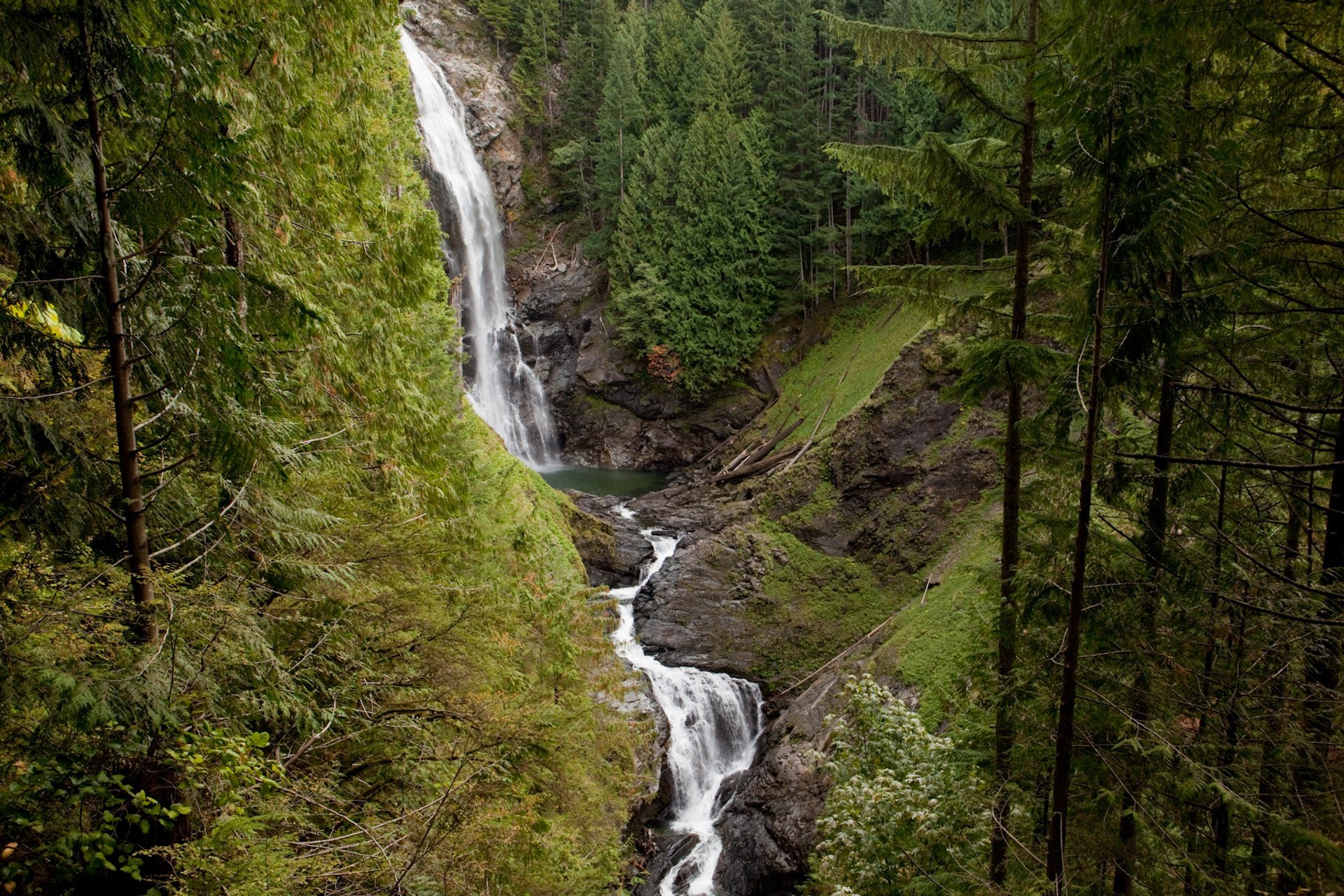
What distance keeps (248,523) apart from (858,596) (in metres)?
17.2

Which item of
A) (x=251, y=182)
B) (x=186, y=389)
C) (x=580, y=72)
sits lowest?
(x=186, y=389)

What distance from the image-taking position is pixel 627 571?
72.2 ft

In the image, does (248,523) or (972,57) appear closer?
(248,523)

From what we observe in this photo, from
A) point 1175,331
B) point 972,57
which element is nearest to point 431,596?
point 1175,331

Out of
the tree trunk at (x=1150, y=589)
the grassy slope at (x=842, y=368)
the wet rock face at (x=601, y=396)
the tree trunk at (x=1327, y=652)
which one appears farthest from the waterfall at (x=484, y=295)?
the tree trunk at (x=1327, y=652)

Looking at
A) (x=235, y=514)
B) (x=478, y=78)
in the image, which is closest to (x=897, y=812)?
(x=235, y=514)

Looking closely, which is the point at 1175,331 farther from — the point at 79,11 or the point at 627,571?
the point at 627,571

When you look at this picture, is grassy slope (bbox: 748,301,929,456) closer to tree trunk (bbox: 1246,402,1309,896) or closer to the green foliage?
the green foliage

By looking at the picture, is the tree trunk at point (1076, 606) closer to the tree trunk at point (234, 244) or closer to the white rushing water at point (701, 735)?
the tree trunk at point (234, 244)

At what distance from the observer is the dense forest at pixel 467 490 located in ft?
10.4

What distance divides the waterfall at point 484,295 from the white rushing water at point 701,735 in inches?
777

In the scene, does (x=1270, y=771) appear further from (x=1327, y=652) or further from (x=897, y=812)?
(x=897, y=812)

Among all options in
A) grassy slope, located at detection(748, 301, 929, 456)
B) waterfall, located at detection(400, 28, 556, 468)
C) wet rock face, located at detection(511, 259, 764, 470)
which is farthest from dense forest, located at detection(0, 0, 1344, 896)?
waterfall, located at detection(400, 28, 556, 468)

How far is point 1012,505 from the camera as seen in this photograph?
7188 mm
